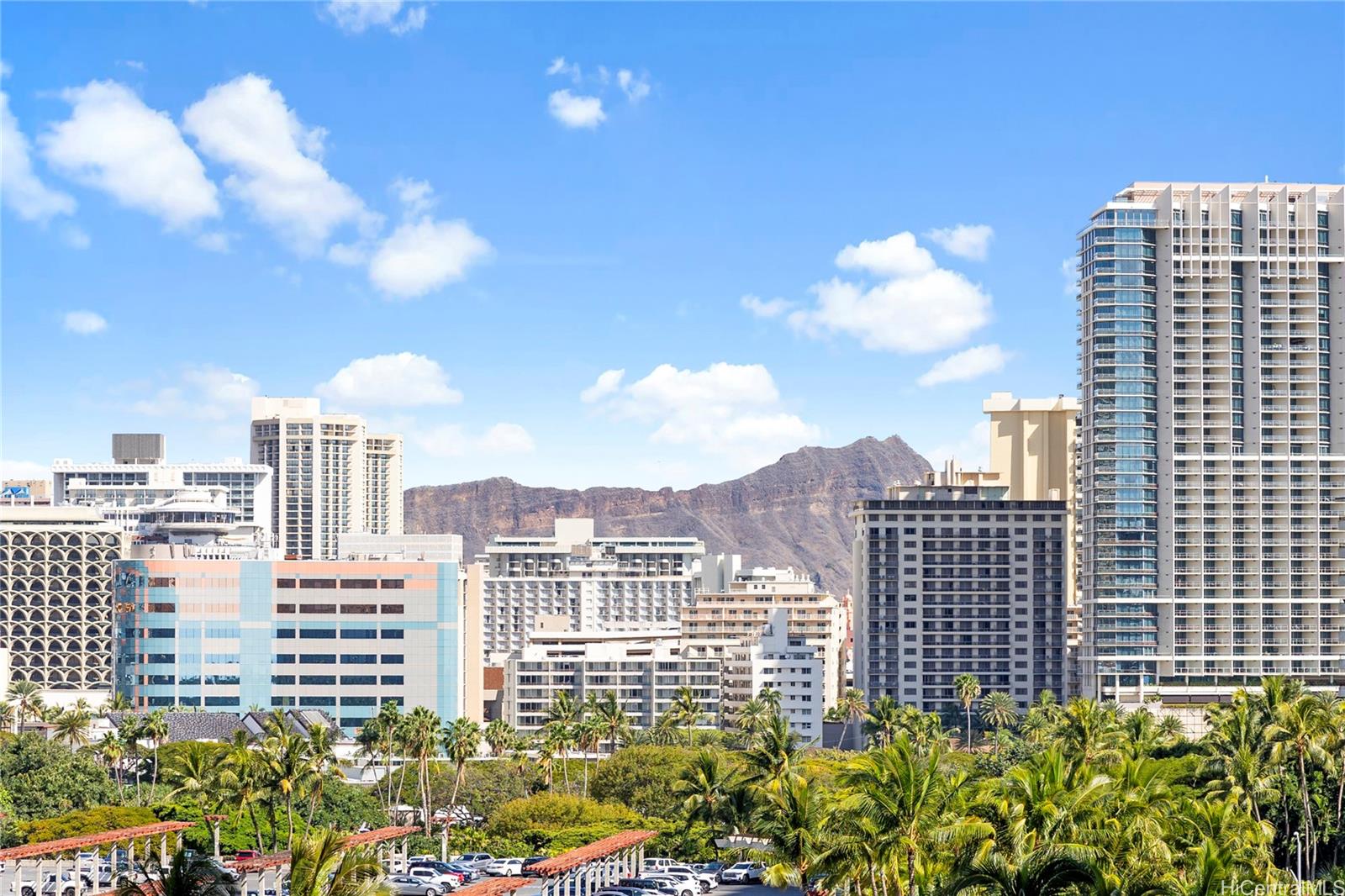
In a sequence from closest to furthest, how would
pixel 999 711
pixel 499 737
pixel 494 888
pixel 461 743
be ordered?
pixel 494 888, pixel 461 743, pixel 499 737, pixel 999 711

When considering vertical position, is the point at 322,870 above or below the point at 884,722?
above

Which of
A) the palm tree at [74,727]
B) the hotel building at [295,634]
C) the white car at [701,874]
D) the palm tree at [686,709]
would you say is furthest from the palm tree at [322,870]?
the hotel building at [295,634]

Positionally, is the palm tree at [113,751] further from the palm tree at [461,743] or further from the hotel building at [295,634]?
the hotel building at [295,634]

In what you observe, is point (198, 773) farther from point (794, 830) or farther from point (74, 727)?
point (74, 727)

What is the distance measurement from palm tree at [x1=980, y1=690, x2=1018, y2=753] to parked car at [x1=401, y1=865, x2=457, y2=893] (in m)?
111

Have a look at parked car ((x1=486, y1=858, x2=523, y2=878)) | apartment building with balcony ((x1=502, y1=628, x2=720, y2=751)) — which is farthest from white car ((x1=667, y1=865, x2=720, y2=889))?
apartment building with balcony ((x1=502, y1=628, x2=720, y2=751))

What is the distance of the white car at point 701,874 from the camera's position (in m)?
81.6

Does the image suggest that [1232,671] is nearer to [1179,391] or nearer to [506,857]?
[1179,391]

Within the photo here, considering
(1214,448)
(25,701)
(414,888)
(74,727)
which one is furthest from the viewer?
(1214,448)

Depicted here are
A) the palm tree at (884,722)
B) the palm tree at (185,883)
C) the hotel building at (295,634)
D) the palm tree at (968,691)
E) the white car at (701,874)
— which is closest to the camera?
the palm tree at (185,883)

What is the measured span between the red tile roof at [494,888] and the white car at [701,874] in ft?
47.0

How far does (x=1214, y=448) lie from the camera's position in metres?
162

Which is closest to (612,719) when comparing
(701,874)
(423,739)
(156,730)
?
(423,739)

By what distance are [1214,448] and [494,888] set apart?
115342mm
